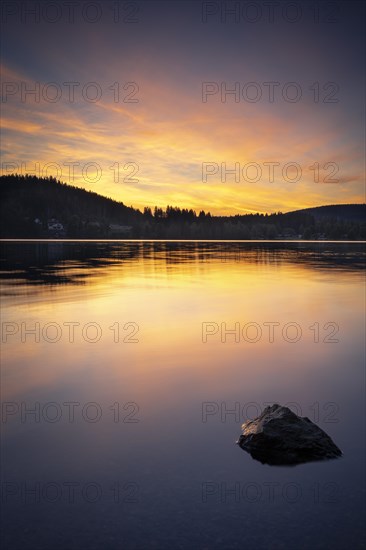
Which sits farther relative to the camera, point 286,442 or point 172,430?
point 172,430

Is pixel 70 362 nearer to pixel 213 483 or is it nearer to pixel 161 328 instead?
pixel 161 328

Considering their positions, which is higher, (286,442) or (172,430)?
(286,442)

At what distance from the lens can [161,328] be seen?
18.0 m

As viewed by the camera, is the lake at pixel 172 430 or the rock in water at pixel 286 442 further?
the rock in water at pixel 286 442

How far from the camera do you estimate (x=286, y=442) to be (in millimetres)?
7516

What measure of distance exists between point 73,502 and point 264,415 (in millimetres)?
3892

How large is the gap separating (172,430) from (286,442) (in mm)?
2248

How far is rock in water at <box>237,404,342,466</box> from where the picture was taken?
7.36 metres

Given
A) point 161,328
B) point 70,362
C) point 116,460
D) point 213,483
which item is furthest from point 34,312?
point 213,483

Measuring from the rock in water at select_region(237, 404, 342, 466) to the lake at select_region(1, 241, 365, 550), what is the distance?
0.62 feet

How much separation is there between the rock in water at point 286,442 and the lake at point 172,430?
19 cm

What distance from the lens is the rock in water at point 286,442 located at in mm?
7363

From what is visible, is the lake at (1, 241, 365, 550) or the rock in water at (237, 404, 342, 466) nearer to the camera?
the lake at (1, 241, 365, 550)

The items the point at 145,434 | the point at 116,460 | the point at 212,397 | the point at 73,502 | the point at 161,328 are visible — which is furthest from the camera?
the point at 161,328
